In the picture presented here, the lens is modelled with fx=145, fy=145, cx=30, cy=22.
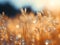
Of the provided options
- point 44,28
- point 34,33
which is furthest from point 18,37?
point 44,28

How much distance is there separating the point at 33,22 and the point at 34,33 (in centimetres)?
12

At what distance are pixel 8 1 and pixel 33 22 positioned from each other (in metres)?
0.36

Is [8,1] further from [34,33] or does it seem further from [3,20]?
[34,33]

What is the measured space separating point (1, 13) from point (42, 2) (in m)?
0.47

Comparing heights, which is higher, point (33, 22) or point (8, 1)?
point (8, 1)

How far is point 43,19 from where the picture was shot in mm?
1542

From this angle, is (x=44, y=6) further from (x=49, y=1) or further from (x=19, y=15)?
(x=19, y=15)

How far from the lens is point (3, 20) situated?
5.30ft

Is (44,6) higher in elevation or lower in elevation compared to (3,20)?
higher

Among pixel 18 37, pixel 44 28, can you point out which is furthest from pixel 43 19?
pixel 18 37

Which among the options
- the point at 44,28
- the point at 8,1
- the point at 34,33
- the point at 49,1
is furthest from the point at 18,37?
the point at 49,1

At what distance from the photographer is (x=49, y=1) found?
1.55m

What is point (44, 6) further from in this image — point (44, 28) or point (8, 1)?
point (8, 1)

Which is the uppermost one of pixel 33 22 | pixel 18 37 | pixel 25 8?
pixel 25 8
